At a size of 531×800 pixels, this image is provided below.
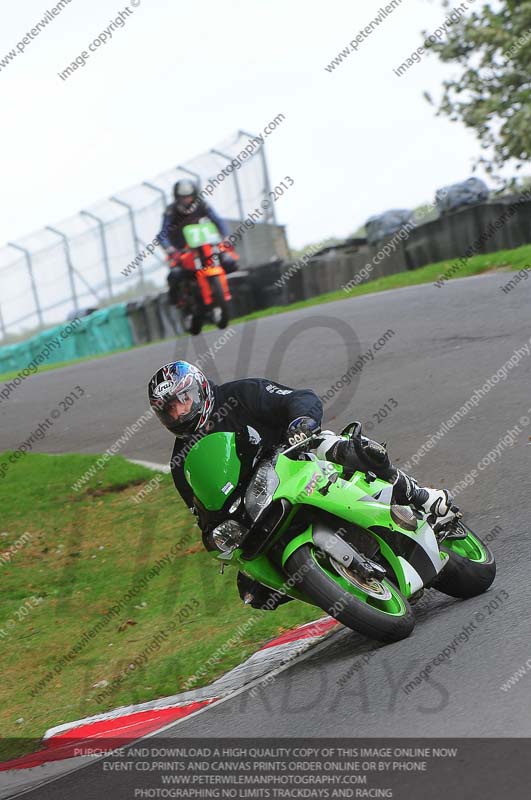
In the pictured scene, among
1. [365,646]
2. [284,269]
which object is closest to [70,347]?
[284,269]

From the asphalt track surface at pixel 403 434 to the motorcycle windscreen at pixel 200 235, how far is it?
1.44m

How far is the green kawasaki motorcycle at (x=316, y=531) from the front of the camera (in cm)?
521

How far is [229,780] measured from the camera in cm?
430

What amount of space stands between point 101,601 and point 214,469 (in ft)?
11.3

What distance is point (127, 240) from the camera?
27.9m

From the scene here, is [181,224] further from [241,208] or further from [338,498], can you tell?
[338,498]

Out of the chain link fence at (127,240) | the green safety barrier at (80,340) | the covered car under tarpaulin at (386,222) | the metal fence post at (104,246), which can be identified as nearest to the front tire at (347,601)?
the covered car under tarpaulin at (386,222)

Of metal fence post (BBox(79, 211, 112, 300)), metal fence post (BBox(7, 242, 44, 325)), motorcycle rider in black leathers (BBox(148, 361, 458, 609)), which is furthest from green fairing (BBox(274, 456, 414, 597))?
metal fence post (BBox(7, 242, 44, 325))

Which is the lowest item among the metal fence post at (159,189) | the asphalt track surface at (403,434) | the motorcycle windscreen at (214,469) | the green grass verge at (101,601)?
the green grass verge at (101,601)

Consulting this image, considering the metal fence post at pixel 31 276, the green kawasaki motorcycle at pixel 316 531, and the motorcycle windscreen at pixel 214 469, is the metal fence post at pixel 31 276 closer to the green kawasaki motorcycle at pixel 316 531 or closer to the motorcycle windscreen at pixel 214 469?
the green kawasaki motorcycle at pixel 316 531

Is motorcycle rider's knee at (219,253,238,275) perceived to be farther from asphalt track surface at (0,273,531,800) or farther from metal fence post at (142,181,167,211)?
metal fence post at (142,181,167,211)

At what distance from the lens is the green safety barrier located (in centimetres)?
2634

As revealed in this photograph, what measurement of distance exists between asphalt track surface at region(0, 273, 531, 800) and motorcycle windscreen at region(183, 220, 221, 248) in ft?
4.73

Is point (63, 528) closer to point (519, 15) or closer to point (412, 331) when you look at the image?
point (412, 331)
